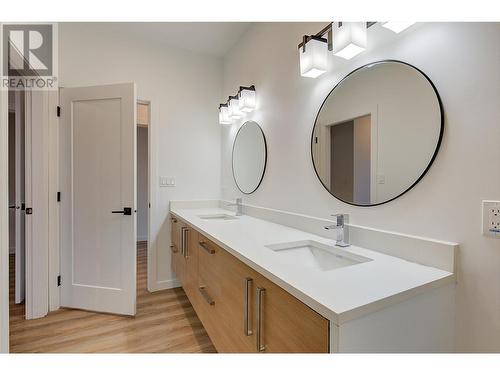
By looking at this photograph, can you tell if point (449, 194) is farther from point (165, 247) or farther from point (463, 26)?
point (165, 247)

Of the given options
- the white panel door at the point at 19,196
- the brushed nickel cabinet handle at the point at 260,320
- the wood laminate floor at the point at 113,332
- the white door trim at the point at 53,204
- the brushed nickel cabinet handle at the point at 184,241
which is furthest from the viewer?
the white panel door at the point at 19,196

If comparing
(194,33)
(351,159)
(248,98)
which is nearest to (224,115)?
(248,98)

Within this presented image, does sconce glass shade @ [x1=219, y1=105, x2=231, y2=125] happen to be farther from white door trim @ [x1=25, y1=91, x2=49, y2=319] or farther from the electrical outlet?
the electrical outlet

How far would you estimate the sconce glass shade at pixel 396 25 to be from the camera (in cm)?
111

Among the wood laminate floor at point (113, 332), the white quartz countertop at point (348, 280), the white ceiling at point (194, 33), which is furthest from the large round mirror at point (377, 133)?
the white ceiling at point (194, 33)

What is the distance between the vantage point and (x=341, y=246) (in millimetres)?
1342

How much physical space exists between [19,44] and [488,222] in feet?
9.27

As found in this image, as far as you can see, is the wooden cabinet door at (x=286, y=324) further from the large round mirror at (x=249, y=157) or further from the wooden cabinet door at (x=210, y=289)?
the large round mirror at (x=249, y=157)

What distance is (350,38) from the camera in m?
1.24

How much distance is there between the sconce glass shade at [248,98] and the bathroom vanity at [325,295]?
125cm

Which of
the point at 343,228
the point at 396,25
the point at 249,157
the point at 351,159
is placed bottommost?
the point at 343,228

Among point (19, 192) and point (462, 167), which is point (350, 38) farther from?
point (19, 192)

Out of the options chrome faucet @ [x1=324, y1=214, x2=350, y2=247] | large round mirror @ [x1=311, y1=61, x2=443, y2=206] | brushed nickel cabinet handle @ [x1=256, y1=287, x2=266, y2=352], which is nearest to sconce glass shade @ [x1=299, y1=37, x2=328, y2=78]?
large round mirror @ [x1=311, y1=61, x2=443, y2=206]

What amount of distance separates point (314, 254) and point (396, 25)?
114 centimetres
